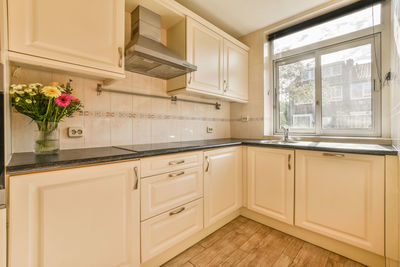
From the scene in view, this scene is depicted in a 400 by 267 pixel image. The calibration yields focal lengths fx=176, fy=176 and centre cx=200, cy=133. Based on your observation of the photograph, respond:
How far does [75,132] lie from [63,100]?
1.20ft

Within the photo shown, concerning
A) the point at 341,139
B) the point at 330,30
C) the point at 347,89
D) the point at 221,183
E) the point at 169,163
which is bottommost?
the point at 221,183

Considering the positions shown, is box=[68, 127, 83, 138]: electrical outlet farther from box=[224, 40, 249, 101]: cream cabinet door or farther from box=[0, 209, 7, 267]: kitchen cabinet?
Result: box=[224, 40, 249, 101]: cream cabinet door

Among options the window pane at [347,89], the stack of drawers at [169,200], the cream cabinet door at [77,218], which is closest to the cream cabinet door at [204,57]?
the stack of drawers at [169,200]

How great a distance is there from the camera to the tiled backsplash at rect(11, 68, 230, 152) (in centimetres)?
120

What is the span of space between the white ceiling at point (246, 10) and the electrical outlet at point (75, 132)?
1660 millimetres

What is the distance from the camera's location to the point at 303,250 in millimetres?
1571

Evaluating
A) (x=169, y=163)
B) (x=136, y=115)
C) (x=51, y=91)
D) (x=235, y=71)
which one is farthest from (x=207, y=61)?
(x=51, y=91)

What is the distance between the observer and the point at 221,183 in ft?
6.08

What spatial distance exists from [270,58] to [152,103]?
187 centimetres

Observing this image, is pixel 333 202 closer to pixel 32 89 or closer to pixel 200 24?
pixel 200 24

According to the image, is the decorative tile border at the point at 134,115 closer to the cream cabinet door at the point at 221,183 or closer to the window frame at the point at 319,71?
the cream cabinet door at the point at 221,183

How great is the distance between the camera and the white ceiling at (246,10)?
1942mm

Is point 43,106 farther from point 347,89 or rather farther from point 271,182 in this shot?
point 347,89

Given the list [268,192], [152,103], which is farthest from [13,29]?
[268,192]
